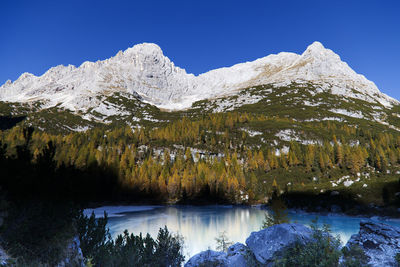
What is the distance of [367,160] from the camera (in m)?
101

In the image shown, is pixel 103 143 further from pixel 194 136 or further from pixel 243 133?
pixel 243 133

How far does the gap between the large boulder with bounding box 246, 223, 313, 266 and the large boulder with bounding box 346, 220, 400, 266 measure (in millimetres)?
1992

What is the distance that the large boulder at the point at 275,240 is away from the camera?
1040 cm

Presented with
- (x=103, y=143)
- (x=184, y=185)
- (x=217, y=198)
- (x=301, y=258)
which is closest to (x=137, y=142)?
(x=103, y=143)

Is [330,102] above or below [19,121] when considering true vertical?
above

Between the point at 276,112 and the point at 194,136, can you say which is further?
the point at 276,112

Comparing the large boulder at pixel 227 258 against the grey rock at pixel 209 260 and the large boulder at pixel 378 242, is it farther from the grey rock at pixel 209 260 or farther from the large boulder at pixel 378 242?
the large boulder at pixel 378 242

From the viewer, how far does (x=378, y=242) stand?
8.64 metres

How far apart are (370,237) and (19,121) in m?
238

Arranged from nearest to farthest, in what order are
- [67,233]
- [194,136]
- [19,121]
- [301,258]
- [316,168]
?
1. [301,258]
2. [67,233]
3. [316,168]
4. [194,136]
5. [19,121]

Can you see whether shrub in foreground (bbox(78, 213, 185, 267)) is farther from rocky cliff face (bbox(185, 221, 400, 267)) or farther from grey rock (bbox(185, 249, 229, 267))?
rocky cliff face (bbox(185, 221, 400, 267))

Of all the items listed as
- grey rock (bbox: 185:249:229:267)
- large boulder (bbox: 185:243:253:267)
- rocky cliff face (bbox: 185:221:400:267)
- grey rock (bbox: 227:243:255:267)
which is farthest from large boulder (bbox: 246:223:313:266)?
grey rock (bbox: 185:249:229:267)

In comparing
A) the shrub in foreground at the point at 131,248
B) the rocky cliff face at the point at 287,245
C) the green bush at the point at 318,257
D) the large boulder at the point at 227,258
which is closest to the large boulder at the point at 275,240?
the rocky cliff face at the point at 287,245

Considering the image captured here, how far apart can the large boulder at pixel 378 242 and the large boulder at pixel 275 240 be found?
1.99 metres
